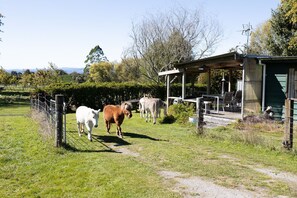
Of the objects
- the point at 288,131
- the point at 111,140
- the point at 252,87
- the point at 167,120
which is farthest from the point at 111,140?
the point at 252,87

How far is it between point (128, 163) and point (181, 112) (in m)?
7.82

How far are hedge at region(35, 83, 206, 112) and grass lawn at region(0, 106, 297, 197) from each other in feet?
34.8

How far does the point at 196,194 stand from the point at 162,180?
0.91 meters

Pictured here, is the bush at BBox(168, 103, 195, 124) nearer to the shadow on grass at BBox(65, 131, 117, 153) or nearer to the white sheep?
the shadow on grass at BBox(65, 131, 117, 153)

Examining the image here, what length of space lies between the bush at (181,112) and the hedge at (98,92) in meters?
6.89

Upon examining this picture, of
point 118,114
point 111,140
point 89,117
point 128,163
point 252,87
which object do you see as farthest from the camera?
point 252,87

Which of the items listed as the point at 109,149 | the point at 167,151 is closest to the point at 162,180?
the point at 167,151

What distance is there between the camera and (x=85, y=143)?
30.8 ft

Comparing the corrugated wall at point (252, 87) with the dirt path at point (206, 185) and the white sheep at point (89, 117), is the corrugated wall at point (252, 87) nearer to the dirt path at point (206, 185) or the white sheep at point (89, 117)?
the white sheep at point (89, 117)

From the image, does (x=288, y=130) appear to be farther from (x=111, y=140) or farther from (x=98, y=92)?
(x=98, y=92)

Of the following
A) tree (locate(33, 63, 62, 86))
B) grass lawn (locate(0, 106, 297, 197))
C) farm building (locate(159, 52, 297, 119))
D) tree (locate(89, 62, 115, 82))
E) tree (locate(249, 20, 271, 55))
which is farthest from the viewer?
tree (locate(89, 62, 115, 82))

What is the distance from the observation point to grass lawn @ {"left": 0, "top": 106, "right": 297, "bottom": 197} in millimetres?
5800

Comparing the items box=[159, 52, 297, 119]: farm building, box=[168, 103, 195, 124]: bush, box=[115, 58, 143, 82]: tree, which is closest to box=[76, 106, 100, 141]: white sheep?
box=[168, 103, 195, 124]: bush

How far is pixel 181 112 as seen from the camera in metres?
14.8
